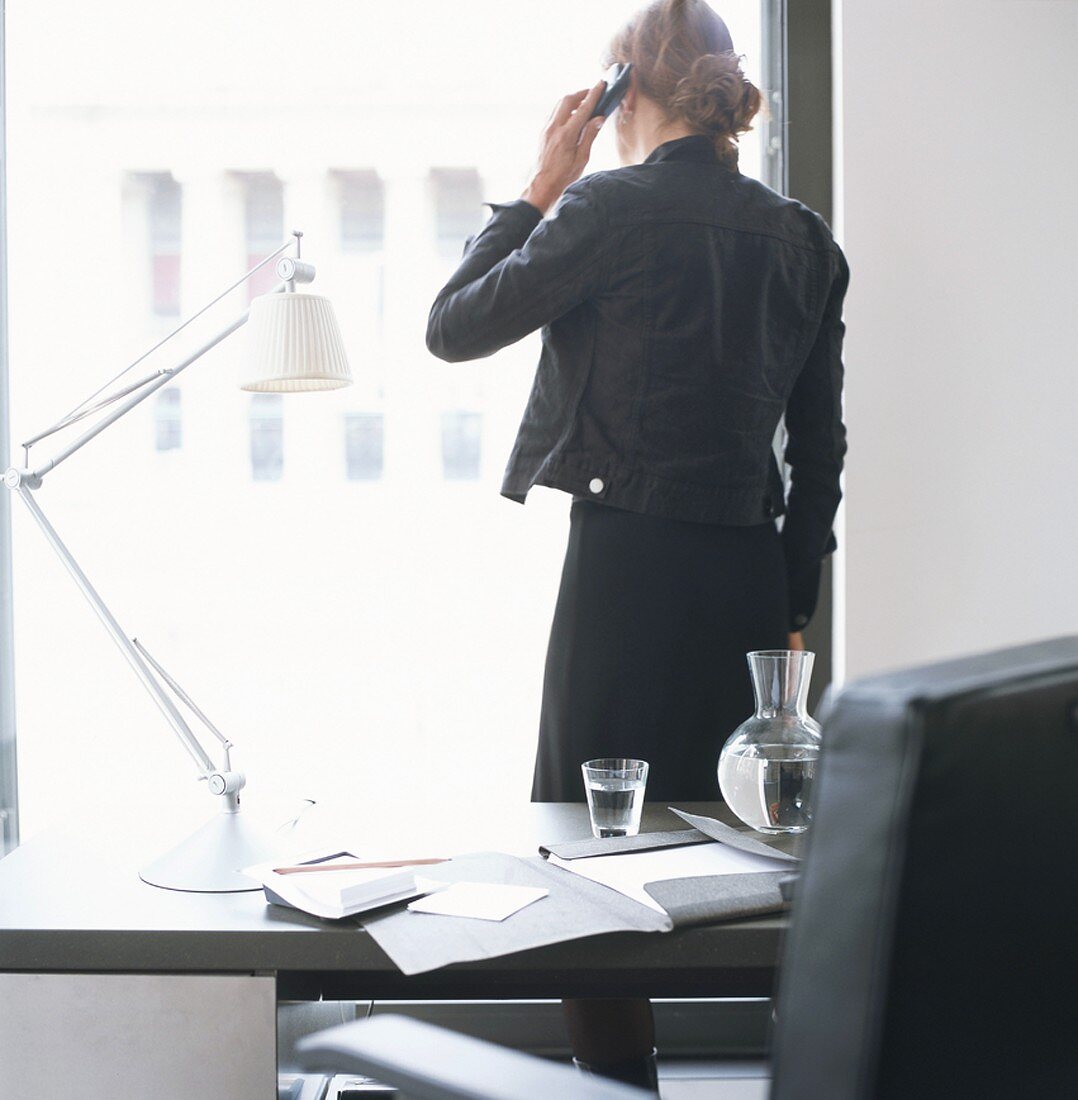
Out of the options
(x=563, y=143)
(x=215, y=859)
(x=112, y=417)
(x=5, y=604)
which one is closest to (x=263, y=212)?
(x=563, y=143)

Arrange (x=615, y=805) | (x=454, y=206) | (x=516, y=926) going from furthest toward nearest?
(x=454, y=206) → (x=615, y=805) → (x=516, y=926)

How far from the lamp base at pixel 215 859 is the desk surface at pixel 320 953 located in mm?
22

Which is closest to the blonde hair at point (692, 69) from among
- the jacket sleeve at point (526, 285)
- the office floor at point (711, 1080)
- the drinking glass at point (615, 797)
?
the jacket sleeve at point (526, 285)

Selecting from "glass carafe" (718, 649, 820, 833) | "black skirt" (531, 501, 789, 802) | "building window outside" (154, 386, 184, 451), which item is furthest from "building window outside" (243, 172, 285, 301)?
"glass carafe" (718, 649, 820, 833)

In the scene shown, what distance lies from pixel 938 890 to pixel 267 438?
1.96 meters

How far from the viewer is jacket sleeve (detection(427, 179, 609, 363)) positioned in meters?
1.59

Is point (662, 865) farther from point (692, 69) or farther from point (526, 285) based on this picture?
point (692, 69)

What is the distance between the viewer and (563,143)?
1778 mm

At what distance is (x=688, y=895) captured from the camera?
41.1 inches

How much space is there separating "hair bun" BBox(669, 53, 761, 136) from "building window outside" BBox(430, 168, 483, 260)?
64 cm

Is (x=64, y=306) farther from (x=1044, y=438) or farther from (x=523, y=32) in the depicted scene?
(x=1044, y=438)

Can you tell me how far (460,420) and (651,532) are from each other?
0.73m

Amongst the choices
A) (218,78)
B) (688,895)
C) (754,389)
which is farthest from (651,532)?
(218,78)

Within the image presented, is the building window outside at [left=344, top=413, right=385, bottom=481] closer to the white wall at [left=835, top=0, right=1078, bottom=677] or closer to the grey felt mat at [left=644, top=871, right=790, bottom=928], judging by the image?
the white wall at [left=835, top=0, right=1078, bottom=677]
